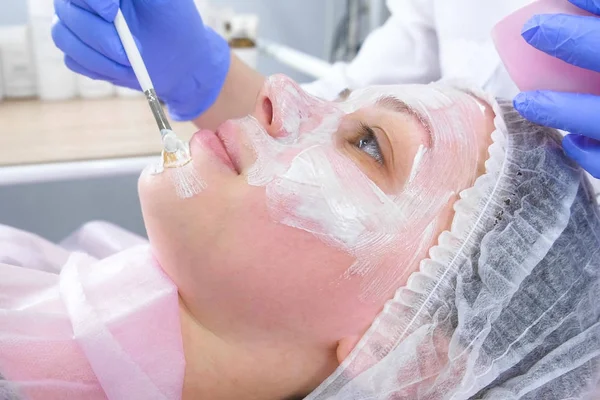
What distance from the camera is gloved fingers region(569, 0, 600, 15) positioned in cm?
87

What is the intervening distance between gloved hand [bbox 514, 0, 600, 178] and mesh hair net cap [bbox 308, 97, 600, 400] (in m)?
0.08

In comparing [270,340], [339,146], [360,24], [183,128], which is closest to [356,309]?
[270,340]

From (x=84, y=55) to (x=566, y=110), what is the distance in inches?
34.2

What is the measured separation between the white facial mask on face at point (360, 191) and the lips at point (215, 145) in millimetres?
39

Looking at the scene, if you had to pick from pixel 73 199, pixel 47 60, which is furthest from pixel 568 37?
pixel 73 199

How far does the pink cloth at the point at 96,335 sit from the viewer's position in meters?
0.87

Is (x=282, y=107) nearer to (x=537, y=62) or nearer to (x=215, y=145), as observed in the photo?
(x=215, y=145)

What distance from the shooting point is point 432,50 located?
1.56 m

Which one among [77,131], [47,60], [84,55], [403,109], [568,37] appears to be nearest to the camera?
[568,37]

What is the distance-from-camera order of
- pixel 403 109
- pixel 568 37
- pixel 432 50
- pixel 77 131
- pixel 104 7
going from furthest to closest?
pixel 77 131
pixel 432 50
pixel 104 7
pixel 403 109
pixel 568 37

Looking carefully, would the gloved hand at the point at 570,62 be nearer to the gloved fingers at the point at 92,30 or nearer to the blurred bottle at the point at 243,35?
the gloved fingers at the point at 92,30

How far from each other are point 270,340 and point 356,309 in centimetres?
14

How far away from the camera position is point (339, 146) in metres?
0.93

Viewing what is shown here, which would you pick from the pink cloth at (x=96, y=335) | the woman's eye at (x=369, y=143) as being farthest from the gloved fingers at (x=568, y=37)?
the pink cloth at (x=96, y=335)
